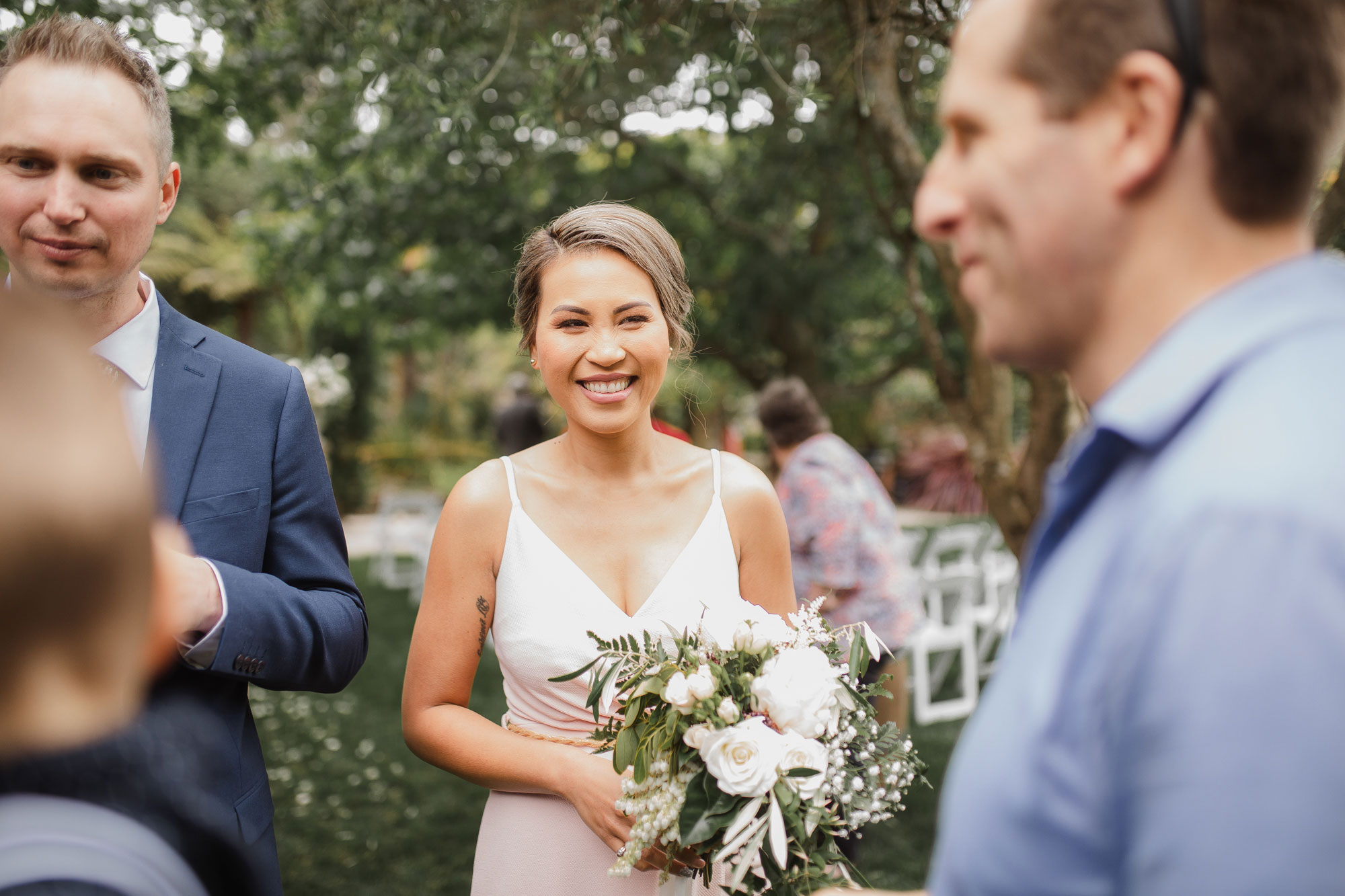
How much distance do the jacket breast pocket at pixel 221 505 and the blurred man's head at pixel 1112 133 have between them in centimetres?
158

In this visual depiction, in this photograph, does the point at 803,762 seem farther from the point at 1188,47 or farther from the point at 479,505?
the point at 1188,47

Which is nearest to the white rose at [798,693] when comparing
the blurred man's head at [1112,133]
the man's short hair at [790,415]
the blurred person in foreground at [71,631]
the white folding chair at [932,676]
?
the blurred man's head at [1112,133]

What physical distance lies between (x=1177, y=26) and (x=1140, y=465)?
0.39 meters

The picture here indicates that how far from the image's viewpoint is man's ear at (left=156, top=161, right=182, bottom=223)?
2.00m

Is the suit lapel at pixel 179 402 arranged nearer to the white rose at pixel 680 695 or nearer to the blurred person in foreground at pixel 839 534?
the white rose at pixel 680 695

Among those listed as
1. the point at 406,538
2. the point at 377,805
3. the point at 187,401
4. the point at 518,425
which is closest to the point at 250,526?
the point at 187,401

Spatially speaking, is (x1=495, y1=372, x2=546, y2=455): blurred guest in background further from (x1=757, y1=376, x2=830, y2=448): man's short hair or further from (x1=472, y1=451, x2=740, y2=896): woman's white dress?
(x1=472, y1=451, x2=740, y2=896): woman's white dress

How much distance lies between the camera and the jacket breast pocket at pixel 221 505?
188 centimetres

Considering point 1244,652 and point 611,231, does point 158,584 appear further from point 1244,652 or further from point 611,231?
point 611,231

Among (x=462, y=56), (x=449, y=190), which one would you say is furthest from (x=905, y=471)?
(x=462, y=56)

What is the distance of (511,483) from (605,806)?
0.87 metres

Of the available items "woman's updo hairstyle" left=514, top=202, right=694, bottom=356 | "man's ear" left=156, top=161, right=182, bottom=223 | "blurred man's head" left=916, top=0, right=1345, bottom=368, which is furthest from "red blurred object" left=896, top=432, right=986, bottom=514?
"blurred man's head" left=916, top=0, right=1345, bottom=368

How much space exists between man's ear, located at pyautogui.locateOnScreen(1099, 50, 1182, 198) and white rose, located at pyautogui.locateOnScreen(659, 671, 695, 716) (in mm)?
1176

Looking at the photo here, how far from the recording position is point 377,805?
20.1 ft
